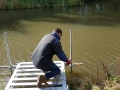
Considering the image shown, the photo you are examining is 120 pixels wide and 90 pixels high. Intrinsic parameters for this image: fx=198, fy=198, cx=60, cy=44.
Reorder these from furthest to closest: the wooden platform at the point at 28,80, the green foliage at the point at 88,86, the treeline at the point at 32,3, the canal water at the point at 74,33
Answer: the treeline at the point at 32,3 < the canal water at the point at 74,33 < the green foliage at the point at 88,86 < the wooden platform at the point at 28,80

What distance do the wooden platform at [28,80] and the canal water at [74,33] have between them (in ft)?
2.64

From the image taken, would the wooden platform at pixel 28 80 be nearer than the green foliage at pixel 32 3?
Yes

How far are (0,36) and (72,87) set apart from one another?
5383mm

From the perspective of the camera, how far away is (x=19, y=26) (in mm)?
Result: 10875

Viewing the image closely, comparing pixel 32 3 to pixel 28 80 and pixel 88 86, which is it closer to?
pixel 28 80

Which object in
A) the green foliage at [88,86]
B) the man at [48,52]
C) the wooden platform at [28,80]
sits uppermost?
the man at [48,52]

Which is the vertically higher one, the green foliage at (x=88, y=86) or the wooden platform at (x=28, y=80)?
the wooden platform at (x=28, y=80)

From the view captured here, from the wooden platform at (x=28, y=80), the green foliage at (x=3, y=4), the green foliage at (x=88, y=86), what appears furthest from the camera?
the green foliage at (x=3, y=4)

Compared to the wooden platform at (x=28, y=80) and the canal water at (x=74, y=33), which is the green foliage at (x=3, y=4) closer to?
the canal water at (x=74, y=33)

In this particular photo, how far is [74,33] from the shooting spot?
952cm

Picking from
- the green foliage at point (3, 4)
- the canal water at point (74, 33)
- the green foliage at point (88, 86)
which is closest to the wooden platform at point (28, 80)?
the green foliage at point (88, 86)

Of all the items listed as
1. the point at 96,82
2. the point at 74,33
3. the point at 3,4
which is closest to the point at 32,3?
the point at 3,4

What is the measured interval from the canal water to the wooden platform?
805 mm

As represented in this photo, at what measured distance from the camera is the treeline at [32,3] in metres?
15.2
